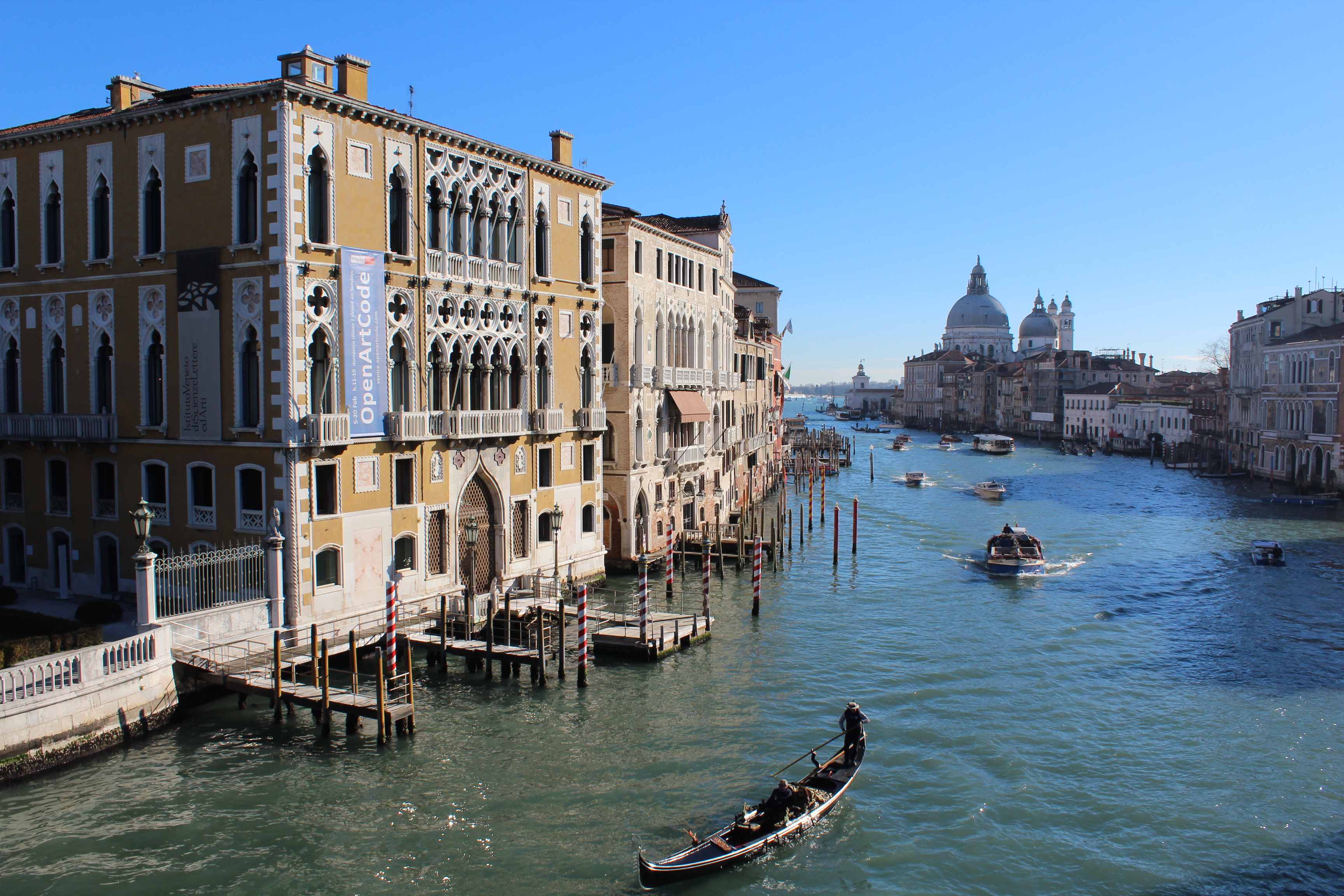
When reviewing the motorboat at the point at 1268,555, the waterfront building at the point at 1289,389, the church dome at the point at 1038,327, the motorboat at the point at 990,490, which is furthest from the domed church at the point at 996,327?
the motorboat at the point at 1268,555

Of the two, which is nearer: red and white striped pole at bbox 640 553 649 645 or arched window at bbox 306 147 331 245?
arched window at bbox 306 147 331 245

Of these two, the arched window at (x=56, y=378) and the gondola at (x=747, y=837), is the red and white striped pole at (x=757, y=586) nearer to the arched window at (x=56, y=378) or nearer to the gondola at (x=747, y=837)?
the gondola at (x=747, y=837)

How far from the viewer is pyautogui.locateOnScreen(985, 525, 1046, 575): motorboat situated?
30.4 m

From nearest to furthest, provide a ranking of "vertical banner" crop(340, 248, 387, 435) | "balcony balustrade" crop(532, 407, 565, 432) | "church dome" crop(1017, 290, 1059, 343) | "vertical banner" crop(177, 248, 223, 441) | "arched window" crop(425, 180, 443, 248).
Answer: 1. "vertical banner" crop(177, 248, 223, 441)
2. "vertical banner" crop(340, 248, 387, 435)
3. "arched window" crop(425, 180, 443, 248)
4. "balcony balustrade" crop(532, 407, 565, 432)
5. "church dome" crop(1017, 290, 1059, 343)

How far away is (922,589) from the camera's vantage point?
2862cm

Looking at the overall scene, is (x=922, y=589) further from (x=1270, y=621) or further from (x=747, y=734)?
(x=747, y=734)

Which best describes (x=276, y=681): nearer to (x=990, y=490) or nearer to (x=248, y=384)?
(x=248, y=384)

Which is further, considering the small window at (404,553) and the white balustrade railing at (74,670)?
the small window at (404,553)

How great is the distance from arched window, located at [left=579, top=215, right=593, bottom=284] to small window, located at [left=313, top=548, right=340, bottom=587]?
1004cm

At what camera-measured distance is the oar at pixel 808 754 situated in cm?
1320

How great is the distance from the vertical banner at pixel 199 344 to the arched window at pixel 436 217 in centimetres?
418

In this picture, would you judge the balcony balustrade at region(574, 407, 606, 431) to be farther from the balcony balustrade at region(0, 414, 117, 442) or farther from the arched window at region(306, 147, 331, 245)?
the balcony balustrade at region(0, 414, 117, 442)

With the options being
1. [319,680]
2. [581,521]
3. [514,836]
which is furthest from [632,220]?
[514,836]

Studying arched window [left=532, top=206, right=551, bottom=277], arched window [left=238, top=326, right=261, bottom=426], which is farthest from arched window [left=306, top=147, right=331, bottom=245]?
arched window [left=532, top=206, right=551, bottom=277]
